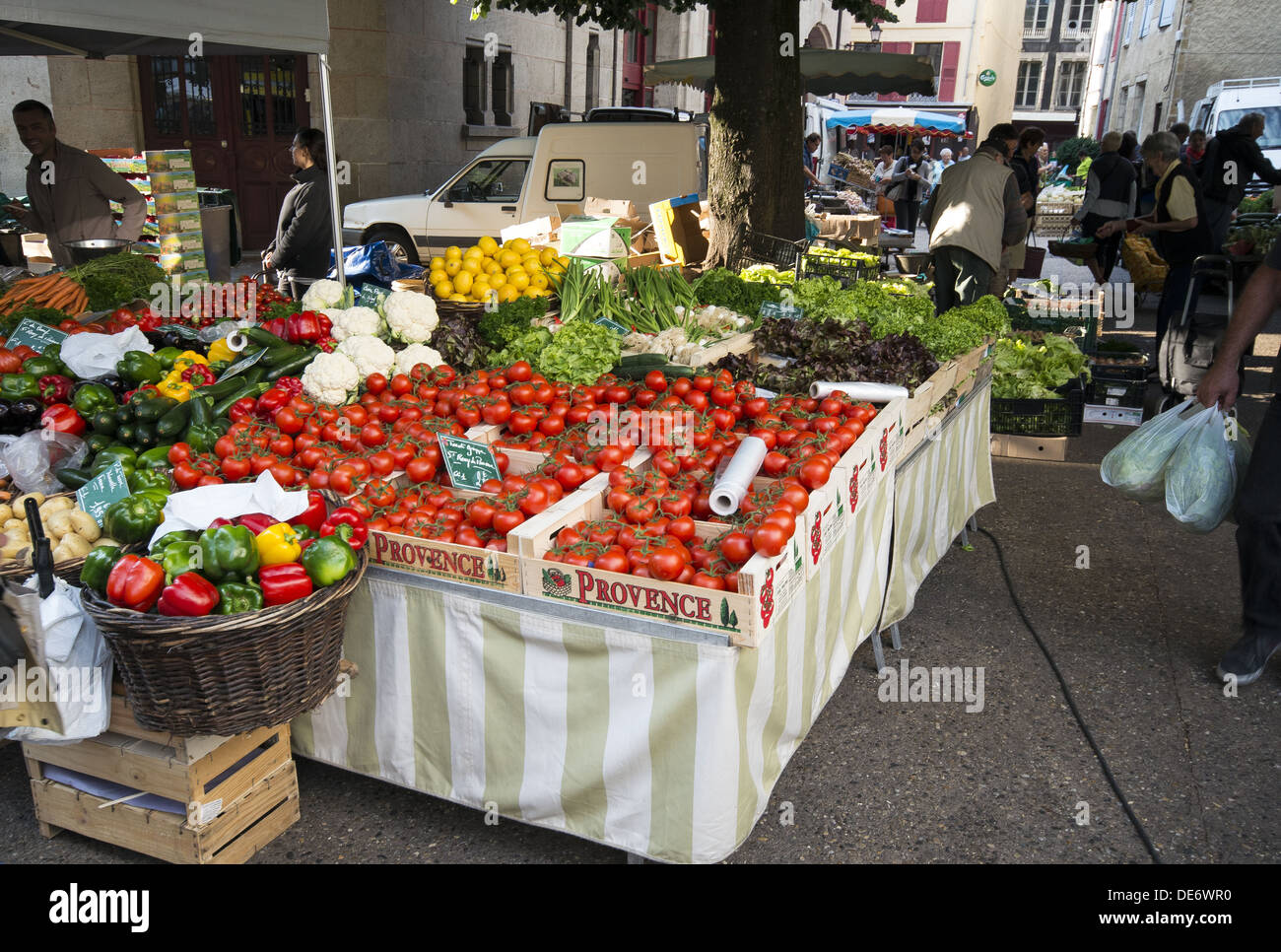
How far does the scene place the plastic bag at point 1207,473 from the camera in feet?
13.2

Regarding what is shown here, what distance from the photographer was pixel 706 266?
8.29 metres

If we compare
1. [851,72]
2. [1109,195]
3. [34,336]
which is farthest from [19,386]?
[851,72]

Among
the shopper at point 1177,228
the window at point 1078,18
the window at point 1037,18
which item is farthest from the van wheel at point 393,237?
the window at point 1037,18

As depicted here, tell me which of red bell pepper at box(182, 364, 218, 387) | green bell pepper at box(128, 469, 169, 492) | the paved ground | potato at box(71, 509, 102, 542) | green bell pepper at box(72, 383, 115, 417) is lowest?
the paved ground

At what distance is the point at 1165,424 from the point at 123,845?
4.29 metres

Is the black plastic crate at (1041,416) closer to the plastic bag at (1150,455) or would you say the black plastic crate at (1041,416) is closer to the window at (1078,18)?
the plastic bag at (1150,455)

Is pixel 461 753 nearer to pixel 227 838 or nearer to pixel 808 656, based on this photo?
pixel 227 838

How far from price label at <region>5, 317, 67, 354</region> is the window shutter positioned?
2052 inches

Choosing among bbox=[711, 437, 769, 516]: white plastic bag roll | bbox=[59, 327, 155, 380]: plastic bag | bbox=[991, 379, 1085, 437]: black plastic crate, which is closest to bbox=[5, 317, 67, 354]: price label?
bbox=[59, 327, 155, 380]: plastic bag

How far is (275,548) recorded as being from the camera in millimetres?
2643

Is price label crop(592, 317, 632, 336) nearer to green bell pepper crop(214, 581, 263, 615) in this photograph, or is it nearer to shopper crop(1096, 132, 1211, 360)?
green bell pepper crop(214, 581, 263, 615)

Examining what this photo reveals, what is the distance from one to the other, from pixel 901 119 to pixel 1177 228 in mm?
16537

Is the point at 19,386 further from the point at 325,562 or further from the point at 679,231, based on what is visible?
the point at 679,231

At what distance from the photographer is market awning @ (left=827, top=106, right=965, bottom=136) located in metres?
22.5
